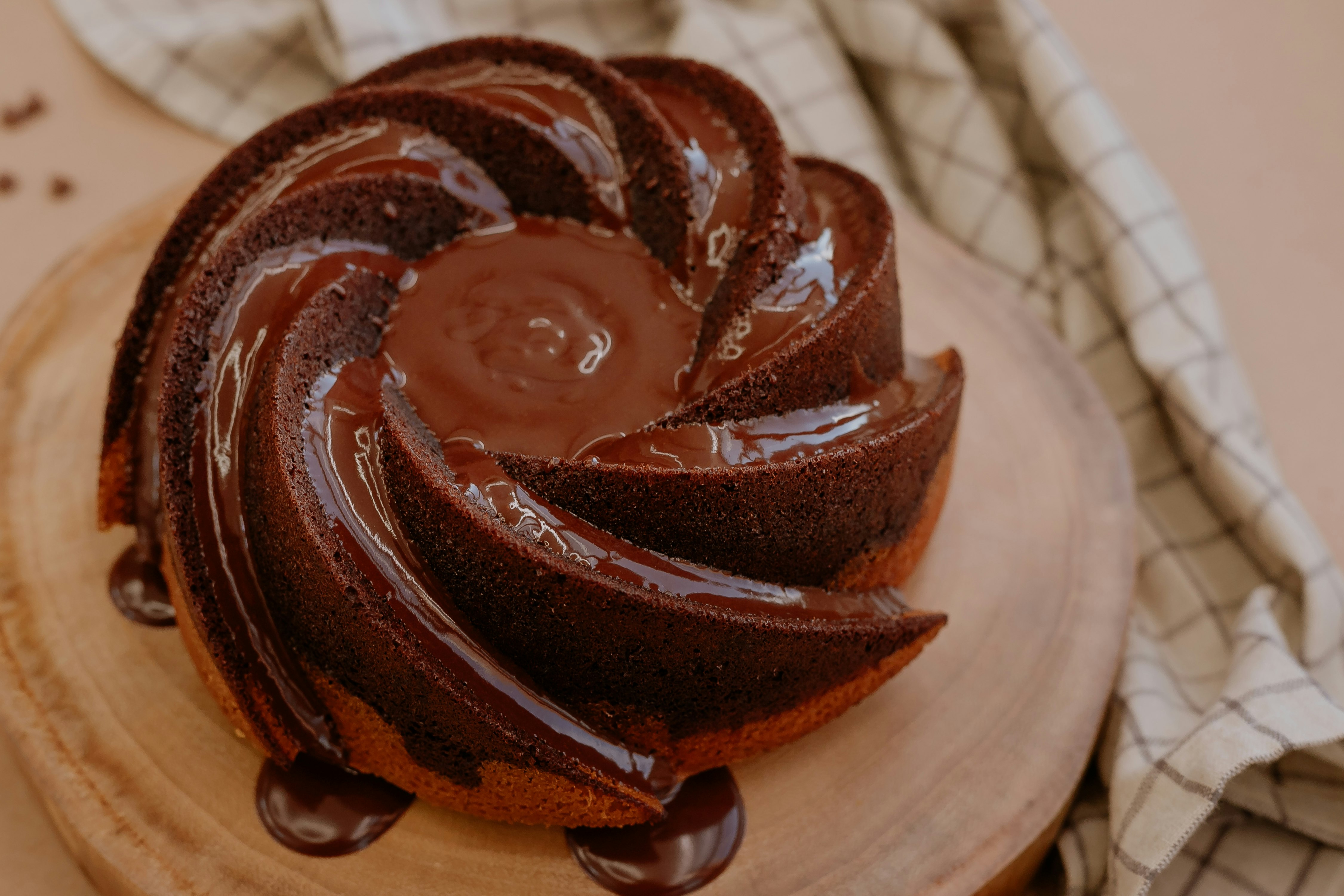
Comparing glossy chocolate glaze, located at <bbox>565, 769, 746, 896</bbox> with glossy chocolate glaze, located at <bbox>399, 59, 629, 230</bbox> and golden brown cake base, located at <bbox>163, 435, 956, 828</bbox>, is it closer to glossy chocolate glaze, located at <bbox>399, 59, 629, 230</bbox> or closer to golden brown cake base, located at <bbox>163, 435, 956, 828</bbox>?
golden brown cake base, located at <bbox>163, 435, 956, 828</bbox>

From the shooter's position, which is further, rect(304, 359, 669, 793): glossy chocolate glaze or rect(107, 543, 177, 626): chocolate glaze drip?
rect(107, 543, 177, 626): chocolate glaze drip

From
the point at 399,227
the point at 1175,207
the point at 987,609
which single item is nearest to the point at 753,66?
the point at 1175,207

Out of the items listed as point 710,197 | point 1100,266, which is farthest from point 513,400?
point 1100,266

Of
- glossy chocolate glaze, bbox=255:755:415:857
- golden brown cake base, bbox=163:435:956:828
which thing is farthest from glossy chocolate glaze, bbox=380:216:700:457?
glossy chocolate glaze, bbox=255:755:415:857

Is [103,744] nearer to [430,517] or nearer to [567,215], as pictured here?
[430,517]

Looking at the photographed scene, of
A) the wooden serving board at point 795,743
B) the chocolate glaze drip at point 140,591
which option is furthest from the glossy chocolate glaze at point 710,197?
the chocolate glaze drip at point 140,591

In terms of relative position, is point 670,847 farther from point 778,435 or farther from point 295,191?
point 295,191
